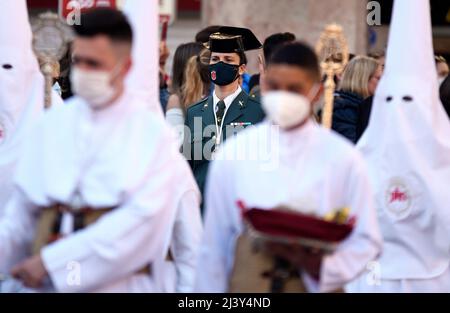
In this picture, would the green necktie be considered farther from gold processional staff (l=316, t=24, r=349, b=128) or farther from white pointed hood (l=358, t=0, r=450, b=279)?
white pointed hood (l=358, t=0, r=450, b=279)

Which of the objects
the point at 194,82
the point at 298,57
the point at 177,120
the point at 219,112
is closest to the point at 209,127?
the point at 219,112

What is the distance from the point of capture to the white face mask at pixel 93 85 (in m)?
6.20

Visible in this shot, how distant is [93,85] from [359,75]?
16.3 ft

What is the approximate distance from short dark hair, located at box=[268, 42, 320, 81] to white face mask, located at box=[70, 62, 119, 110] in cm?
69

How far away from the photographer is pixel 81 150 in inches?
249

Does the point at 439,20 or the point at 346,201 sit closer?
the point at 346,201

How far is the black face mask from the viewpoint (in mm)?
9250

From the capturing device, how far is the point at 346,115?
1051 cm

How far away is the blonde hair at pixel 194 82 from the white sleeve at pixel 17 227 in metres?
3.89

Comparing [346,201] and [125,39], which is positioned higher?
[125,39]

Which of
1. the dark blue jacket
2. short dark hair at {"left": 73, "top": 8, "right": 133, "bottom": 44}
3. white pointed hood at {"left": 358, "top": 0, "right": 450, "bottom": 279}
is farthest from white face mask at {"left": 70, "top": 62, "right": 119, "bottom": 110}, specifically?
the dark blue jacket
